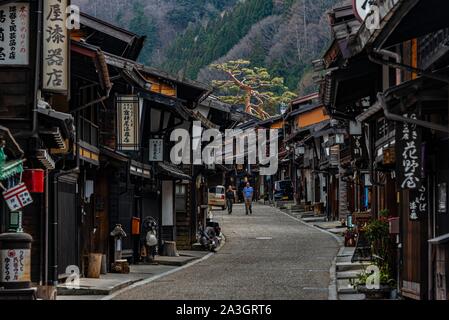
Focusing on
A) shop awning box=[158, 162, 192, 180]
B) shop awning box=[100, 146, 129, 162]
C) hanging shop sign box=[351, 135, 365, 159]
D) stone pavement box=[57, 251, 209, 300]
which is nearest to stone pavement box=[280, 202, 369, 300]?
hanging shop sign box=[351, 135, 365, 159]

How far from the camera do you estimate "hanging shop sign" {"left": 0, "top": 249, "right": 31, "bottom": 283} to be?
17453mm

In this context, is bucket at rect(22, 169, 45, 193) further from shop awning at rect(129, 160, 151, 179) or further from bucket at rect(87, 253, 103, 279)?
shop awning at rect(129, 160, 151, 179)

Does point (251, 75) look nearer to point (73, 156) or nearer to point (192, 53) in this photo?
point (192, 53)

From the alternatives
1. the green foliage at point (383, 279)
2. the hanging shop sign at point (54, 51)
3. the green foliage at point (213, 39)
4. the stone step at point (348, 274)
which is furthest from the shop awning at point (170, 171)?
the green foliage at point (213, 39)

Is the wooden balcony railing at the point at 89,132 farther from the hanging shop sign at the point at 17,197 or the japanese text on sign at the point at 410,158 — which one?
the japanese text on sign at the point at 410,158

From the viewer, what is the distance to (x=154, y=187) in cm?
3656

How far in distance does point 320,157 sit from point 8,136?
2017 inches

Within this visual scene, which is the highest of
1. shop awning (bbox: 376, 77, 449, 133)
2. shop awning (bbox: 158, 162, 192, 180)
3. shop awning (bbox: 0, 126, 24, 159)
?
shop awning (bbox: 376, 77, 449, 133)

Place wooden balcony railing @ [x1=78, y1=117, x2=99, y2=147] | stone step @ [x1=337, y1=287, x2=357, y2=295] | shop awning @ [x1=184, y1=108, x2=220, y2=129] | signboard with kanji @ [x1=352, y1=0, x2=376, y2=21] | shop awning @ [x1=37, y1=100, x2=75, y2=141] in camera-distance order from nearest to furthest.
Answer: signboard with kanji @ [x1=352, y1=0, x2=376, y2=21]
shop awning @ [x1=37, y1=100, x2=75, y2=141]
stone step @ [x1=337, y1=287, x2=357, y2=295]
wooden balcony railing @ [x1=78, y1=117, x2=99, y2=147]
shop awning @ [x1=184, y1=108, x2=220, y2=129]

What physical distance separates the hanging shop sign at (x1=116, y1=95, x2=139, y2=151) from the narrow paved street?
14.3ft

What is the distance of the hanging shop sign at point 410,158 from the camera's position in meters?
16.6

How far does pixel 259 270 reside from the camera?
2942cm

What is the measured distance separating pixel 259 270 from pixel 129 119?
19.9ft

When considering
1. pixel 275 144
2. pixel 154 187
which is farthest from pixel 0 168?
pixel 275 144
